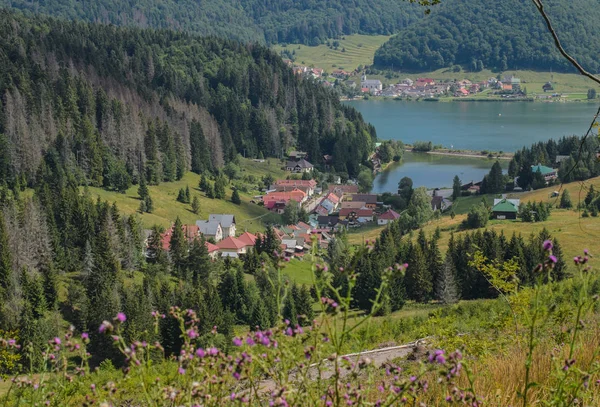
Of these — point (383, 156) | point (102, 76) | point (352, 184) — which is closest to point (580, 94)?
point (383, 156)

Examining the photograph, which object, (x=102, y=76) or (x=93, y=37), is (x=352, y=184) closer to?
(x=102, y=76)

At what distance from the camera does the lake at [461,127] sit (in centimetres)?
7375

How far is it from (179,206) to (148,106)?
2486 centimetres

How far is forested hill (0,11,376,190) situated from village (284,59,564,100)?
56.3 meters

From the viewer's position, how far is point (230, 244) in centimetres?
4088

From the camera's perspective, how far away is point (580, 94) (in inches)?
5753

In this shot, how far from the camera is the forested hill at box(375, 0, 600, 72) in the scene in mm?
163625

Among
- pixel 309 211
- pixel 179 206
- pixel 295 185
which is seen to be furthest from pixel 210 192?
pixel 295 185

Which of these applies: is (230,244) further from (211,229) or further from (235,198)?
(235,198)

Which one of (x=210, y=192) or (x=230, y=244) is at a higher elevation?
(x=230, y=244)

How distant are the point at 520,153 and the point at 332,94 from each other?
36306 millimetres

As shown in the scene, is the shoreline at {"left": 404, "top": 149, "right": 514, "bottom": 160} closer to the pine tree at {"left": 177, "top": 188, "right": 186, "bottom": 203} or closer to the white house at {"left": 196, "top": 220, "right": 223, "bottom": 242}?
the pine tree at {"left": 177, "top": 188, "right": 186, "bottom": 203}

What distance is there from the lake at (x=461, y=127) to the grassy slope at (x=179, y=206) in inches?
678

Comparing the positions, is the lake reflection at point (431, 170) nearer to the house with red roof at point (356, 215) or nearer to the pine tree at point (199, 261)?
the house with red roof at point (356, 215)
